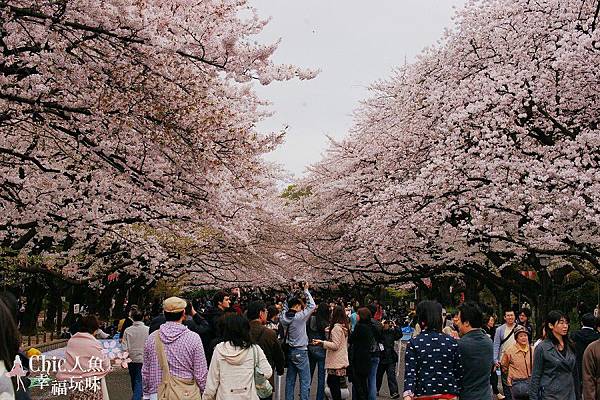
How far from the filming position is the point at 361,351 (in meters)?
11.6

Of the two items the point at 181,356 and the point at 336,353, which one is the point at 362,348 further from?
the point at 181,356

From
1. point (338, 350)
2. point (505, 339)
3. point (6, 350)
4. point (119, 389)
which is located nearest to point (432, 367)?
point (6, 350)

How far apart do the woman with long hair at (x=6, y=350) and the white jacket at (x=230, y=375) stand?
3739mm

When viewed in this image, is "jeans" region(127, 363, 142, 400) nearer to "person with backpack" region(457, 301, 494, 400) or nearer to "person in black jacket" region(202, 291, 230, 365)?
"person in black jacket" region(202, 291, 230, 365)

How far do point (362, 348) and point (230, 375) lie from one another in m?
4.50

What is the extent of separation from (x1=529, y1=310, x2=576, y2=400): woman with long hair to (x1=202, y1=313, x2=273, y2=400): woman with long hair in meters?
2.59

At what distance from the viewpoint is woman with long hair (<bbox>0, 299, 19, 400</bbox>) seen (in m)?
3.66

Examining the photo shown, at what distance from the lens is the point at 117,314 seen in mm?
39156

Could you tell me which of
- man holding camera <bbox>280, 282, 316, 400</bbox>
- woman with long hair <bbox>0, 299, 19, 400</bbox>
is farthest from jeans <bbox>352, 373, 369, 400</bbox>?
woman with long hair <bbox>0, 299, 19, 400</bbox>

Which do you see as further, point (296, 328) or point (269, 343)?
point (296, 328)

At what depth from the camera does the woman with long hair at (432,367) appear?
6738mm

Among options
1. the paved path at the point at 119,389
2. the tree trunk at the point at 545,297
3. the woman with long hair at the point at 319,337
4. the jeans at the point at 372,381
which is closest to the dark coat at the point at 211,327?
the woman with long hair at the point at 319,337

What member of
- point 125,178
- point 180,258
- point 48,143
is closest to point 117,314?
point 180,258

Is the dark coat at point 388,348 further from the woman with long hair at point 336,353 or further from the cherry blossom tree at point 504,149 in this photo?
the cherry blossom tree at point 504,149
